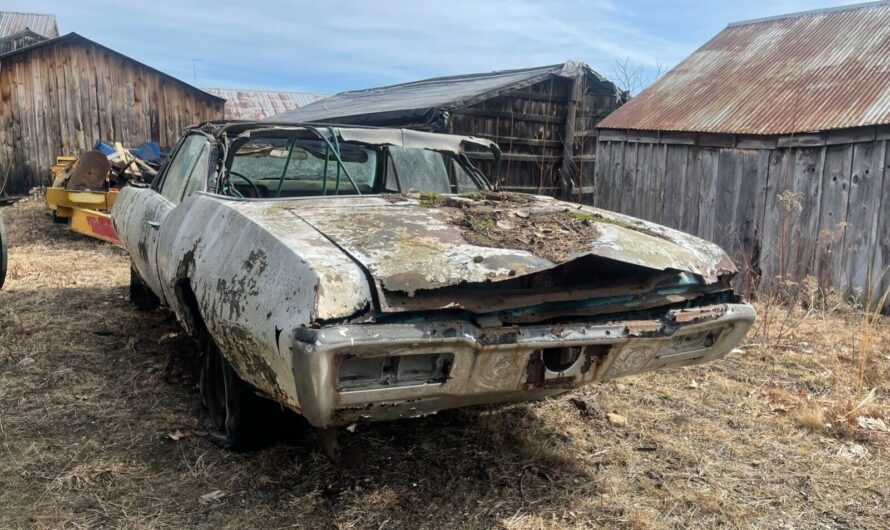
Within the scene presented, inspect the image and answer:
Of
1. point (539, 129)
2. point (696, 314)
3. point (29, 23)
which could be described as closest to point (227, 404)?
point (696, 314)

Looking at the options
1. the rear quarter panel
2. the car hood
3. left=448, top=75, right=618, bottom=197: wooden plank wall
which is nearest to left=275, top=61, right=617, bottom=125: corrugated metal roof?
left=448, top=75, right=618, bottom=197: wooden plank wall

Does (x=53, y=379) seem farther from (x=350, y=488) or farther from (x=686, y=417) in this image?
(x=686, y=417)

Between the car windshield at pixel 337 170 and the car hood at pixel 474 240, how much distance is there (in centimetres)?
68

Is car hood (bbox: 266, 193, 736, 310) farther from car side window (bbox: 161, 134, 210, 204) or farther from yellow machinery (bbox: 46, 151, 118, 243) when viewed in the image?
yellow machinery (bbox: 46, 151, 118, 243)

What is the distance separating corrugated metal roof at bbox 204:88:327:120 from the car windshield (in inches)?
955

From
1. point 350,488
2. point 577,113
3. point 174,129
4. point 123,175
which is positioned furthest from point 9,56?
point 350,488

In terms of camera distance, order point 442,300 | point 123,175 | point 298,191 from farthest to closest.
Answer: point 123,175, point 298,191, point 442,300

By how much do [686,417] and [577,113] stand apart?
32.3 feet

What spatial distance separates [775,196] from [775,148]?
575mm

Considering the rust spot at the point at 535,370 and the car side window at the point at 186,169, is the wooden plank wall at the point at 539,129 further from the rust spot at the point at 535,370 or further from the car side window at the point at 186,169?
Answer: the rust spot at the point at 535,370

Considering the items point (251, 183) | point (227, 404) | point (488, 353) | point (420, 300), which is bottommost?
point (227, 404)

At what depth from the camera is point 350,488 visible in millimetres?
2877

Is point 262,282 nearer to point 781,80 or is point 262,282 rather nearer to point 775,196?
point 775,196

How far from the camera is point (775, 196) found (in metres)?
8.02
